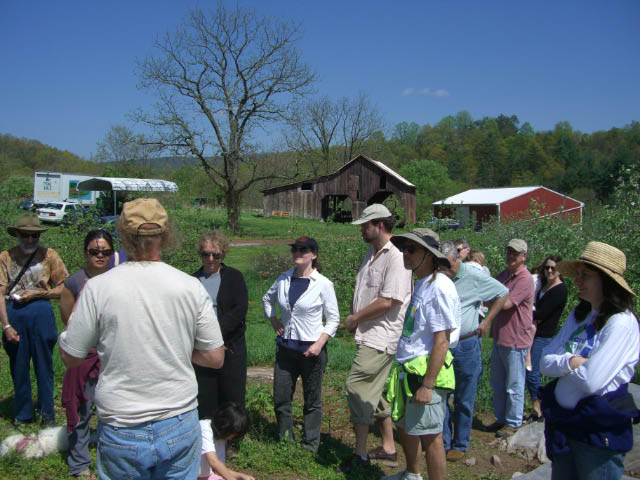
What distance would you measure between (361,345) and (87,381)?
7.03 feet

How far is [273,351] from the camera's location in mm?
7504

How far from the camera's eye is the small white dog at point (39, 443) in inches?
159

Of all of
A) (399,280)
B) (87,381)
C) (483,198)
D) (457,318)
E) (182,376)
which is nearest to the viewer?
(182,376)

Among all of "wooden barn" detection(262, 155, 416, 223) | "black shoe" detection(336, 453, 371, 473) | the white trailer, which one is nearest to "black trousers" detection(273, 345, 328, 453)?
"black shoe" detection(336, 453, 371, 473)

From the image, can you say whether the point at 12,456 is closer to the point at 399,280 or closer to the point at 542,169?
the point at 399,280

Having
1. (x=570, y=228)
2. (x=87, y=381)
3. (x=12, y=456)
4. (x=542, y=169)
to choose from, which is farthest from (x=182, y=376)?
(x=542, y=169)

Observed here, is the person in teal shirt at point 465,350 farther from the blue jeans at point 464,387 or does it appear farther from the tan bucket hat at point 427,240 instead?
the tan bucket hat at point 427,240

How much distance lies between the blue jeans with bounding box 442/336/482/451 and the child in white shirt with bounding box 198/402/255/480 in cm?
206

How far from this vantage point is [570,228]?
10328mm

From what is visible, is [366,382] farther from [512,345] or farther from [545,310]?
[545,310]

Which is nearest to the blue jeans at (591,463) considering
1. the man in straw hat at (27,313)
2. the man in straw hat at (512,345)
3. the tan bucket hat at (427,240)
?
the tan bucket hat at (427,240)

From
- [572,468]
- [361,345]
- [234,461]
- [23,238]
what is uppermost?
[23,238]

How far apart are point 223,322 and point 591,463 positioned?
105 inches

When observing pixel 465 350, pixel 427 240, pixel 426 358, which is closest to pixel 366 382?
pixel 426 358
